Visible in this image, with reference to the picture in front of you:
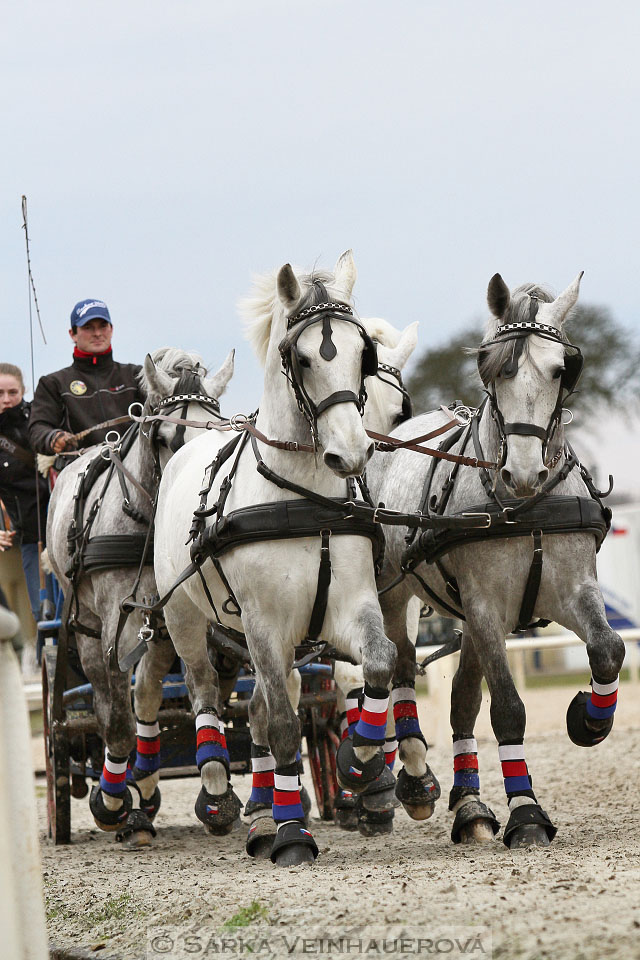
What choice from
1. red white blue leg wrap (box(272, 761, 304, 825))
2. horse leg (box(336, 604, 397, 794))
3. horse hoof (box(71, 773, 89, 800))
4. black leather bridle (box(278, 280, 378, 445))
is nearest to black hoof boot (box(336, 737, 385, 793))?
horse leg (box(336, 604, 397, 794))

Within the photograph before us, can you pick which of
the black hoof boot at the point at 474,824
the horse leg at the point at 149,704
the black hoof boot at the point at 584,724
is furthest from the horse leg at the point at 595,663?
the horse leg at the point at 149,704

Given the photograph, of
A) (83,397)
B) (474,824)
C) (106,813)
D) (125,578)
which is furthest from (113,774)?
(83,397)

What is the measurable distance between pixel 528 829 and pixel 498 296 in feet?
7.32

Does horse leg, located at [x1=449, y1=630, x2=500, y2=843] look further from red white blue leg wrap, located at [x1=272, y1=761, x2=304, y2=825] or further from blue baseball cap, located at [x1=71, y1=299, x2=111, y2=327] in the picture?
blue baseball cap, located at [x1=71, y1=299, x2=111, y2=327]

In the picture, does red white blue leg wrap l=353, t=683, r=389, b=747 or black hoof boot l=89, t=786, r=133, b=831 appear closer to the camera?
red white blue leg wrap l=353, t=683, r=389, b=747

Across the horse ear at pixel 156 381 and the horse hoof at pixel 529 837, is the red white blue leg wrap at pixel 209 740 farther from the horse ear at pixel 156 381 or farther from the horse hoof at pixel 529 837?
the horse ear at pixel 156 381

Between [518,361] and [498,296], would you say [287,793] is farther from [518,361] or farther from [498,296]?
[498,296]

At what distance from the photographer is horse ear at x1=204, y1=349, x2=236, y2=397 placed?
270 inches

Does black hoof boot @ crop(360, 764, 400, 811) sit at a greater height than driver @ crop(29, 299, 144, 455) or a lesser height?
lesser

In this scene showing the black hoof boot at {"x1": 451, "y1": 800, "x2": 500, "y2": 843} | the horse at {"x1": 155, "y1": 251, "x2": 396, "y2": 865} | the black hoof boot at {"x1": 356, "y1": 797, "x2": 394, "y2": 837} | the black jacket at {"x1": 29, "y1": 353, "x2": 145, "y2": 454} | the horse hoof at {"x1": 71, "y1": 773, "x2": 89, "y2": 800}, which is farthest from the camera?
the horse hoof at {"x1": 71, "y1": 773, "x2": 89, "y2": 800}

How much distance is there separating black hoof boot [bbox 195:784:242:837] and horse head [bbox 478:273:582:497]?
2.14 metres

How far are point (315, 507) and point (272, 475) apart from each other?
0.26 m

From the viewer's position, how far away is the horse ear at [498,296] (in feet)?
17.2

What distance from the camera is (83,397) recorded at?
301 inches
